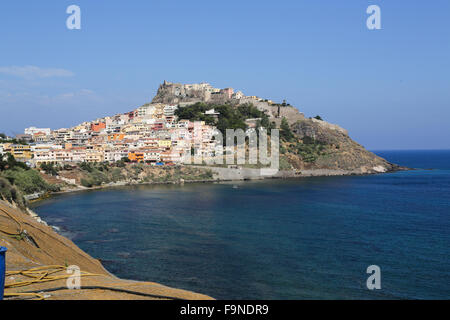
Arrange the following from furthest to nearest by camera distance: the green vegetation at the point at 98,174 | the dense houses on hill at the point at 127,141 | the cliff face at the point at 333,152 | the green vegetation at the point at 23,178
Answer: the cliff face at the point at 333,152
the dense houses on hill at the point at 127,141
the green vegetation at the point at 98,174
the green vegetation at the point at 23,178

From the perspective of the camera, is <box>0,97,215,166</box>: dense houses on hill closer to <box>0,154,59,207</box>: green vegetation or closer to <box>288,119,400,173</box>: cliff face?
<box>0,154,59,207</box>: green vegetation

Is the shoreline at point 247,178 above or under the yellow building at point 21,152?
under

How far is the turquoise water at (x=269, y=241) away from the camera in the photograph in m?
11.9

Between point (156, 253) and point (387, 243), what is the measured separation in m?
10.4

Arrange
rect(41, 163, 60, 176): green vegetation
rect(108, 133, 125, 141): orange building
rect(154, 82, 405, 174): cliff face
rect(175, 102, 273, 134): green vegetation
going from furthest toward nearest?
rect(175, 102, 273, 134): green vegetation < rect(154, 82, 405, 174): cliff face < rect(108, 133, 125, 141): orange building < rect(41, 163, 60, 176): green vegetation

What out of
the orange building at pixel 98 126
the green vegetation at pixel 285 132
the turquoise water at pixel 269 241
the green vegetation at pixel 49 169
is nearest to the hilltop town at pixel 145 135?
the orange building at pixel 98 126

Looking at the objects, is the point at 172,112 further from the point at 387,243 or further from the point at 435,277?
the point at 435,277

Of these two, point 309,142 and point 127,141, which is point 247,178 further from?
point 309,142

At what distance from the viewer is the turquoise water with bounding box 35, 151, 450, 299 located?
39.0ft

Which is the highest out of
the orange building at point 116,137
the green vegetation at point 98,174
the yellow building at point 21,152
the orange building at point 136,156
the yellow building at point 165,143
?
the orange building at point 116,137

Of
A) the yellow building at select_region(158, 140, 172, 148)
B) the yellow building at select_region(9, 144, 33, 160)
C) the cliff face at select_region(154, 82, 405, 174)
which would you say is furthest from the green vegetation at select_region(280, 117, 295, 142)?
the yellow building at select_region(9, 144, 33, 160)

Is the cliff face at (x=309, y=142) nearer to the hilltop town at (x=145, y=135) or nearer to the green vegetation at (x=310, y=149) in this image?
the green vegetation at (x=310, y=149)

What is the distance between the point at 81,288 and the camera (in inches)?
182
